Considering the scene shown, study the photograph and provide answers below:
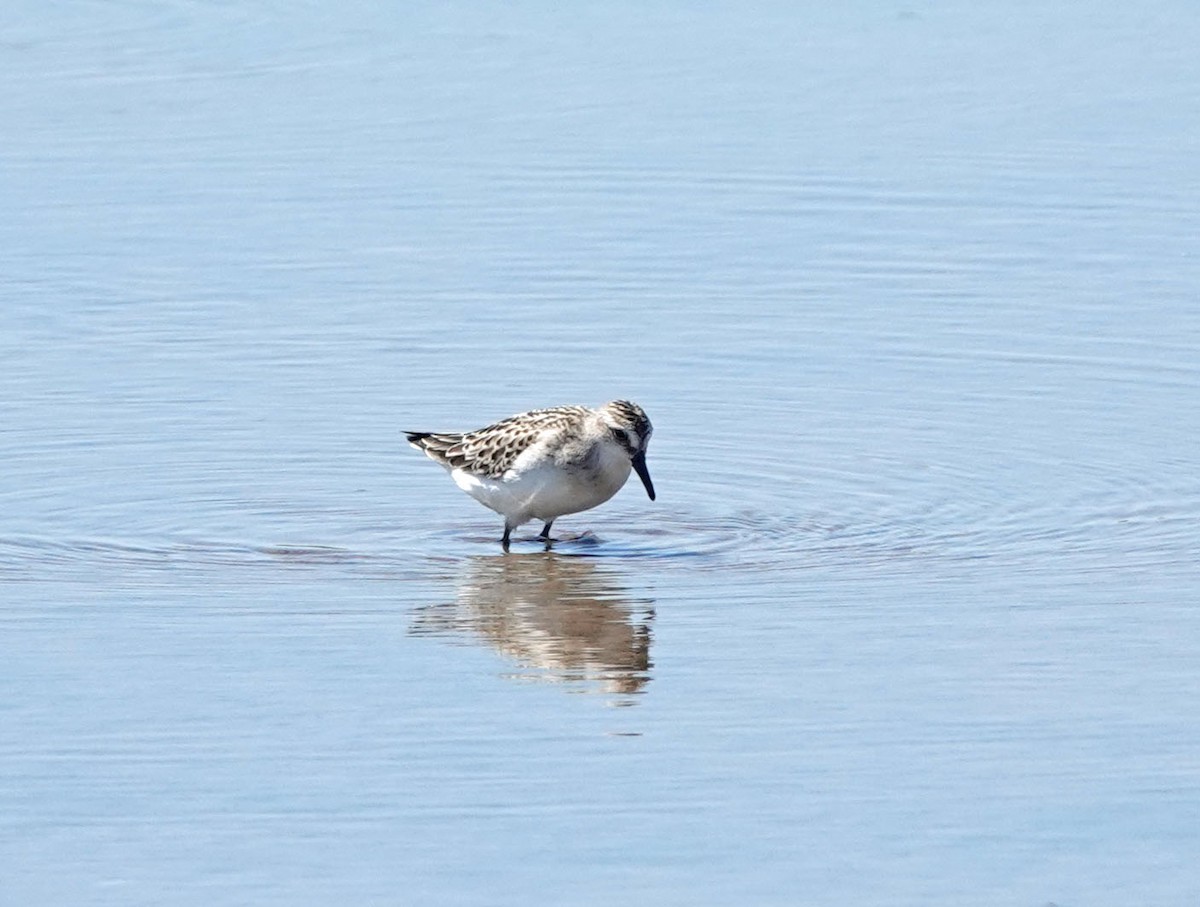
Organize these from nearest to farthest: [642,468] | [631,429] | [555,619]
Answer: [555,619]
[631,429]
[642,468]

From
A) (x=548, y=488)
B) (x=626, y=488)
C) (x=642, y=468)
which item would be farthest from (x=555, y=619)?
(x=626, y=488)

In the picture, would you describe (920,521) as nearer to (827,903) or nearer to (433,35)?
(827,903)

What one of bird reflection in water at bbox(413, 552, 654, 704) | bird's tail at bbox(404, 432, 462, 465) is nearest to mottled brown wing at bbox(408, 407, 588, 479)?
bird's tail at bbox(404, 432, 462, 465)

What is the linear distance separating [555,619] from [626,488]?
2756 mm

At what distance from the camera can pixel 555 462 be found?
1237 centimetres

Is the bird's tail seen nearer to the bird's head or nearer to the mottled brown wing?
the mottled brown wing

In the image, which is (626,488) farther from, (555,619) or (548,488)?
(555,619)

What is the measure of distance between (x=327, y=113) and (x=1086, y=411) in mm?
8278

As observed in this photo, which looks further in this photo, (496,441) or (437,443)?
(437,443)

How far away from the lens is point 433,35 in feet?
74.3

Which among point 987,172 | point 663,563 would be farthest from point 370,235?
point 663,563

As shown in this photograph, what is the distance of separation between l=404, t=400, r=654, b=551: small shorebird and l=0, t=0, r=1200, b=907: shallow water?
25 cm

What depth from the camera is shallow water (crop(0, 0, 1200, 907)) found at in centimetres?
803

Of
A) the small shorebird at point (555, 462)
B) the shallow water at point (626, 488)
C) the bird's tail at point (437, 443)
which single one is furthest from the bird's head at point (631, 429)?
the bird's tail at point (437, 443)
